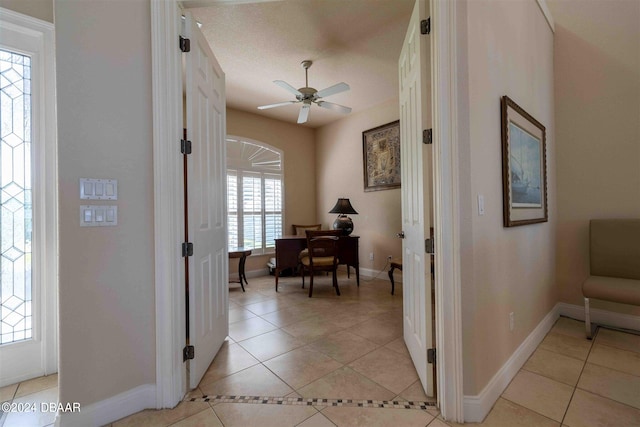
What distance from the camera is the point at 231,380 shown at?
1.82 meters

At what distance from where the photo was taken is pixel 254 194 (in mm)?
5082

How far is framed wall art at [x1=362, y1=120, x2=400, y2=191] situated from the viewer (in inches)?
173

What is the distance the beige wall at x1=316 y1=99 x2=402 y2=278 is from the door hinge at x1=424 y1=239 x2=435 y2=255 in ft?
9.34

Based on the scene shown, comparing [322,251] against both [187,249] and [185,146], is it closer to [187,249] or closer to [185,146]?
[187,249]

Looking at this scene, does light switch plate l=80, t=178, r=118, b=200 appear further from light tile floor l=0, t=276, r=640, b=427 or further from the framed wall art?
the framed wall art

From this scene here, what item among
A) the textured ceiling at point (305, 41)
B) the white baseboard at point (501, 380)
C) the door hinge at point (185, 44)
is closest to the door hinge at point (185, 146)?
the door hinge at point (185, 44)

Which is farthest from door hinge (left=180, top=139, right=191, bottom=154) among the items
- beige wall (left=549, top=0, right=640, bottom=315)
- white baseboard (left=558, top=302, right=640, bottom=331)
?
white baseboard (left=558, top=302, right=640, bottom=331)

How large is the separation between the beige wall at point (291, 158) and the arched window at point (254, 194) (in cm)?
14

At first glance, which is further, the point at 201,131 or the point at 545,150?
the point at 545,150

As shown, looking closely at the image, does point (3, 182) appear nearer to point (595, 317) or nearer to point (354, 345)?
point (354, 345)

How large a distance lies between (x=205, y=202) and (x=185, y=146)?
0.41 meters

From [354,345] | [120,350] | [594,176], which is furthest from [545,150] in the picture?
[120,350]

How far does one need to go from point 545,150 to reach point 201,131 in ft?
9.79

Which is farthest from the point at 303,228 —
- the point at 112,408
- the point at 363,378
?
the point at 112,408
